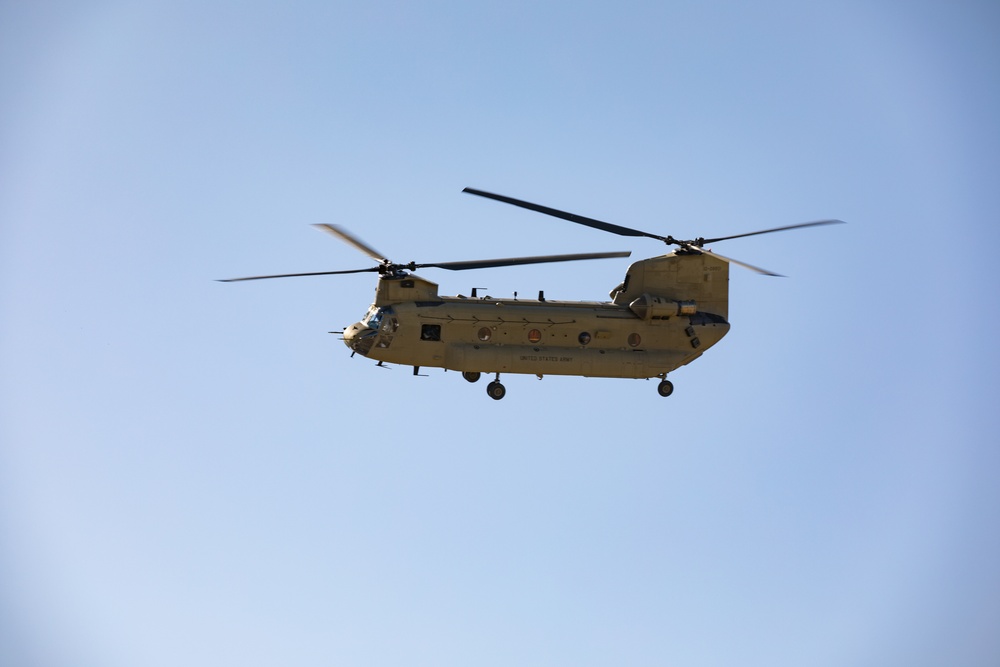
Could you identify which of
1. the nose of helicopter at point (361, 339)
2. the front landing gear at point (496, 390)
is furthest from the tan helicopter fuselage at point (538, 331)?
the front landing gear at point (496, 390)

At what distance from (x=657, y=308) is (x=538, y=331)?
17.3ft

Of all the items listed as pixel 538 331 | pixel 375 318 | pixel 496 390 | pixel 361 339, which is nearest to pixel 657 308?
→ pixel 538 331

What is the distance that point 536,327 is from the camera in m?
56.1

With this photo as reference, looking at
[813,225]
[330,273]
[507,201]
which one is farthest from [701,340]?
[330,273]

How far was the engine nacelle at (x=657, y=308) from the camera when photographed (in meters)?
57.2

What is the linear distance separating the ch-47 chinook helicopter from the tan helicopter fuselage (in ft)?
0.13

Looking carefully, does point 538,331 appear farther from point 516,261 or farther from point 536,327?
point 516,261

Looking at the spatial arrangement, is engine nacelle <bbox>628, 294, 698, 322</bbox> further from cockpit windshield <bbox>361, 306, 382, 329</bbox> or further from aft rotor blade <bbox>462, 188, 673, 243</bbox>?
cockpit windshield <bbox>361, 306, 382, 329</bbox>

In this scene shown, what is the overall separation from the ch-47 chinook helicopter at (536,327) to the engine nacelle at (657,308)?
42 mm

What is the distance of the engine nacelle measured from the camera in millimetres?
57250

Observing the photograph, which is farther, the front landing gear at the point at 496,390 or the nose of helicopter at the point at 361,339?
the front landing gear at the point at 496,390

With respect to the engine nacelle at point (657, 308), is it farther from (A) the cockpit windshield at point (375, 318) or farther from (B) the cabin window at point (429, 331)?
(A) the cockpit windshield at point (375, 318)

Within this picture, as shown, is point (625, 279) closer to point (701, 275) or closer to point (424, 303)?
point (701, 275)

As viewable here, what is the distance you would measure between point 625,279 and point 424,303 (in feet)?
29.6
